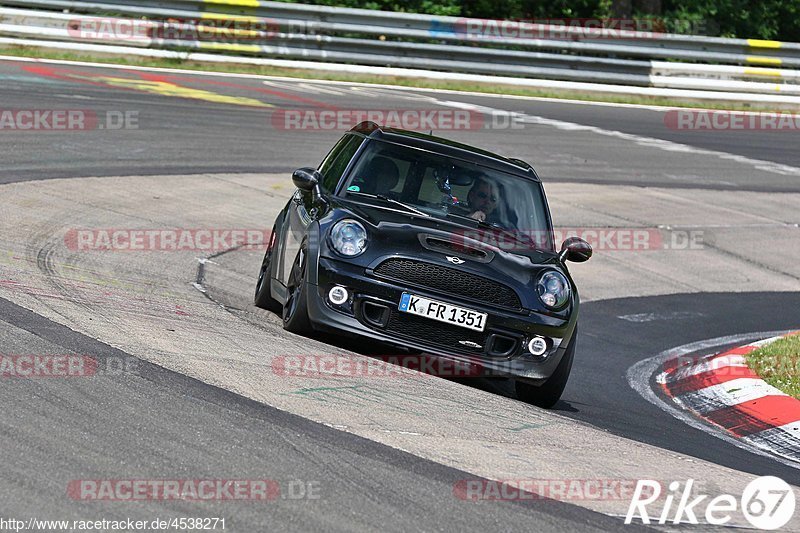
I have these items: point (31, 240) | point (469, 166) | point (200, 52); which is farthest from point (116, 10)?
point (469, 166)

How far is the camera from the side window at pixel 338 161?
8.25 meters

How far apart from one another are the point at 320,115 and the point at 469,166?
9.92 meters

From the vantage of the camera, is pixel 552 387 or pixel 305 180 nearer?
pixel 552 387

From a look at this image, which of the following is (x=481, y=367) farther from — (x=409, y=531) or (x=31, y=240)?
(x=31, y=240)

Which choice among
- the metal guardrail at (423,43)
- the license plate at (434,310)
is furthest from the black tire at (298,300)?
the metal guardrail at (423,43)

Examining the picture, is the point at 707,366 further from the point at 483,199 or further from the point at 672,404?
the point at 483,199

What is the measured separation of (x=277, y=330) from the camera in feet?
24.9

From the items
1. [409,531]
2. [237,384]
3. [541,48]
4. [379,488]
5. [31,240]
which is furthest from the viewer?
[541,48]

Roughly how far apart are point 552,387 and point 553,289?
1.93 ft

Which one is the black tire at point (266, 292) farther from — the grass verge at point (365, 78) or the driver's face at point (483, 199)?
the grass verge at point (365, 78)

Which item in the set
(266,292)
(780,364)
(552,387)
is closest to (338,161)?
(266,292)

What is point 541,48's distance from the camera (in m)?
24.6

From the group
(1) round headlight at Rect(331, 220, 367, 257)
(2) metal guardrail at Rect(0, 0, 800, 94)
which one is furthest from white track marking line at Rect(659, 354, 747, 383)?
(2) metal guardrail at Rect(0, 0, 800, 94)

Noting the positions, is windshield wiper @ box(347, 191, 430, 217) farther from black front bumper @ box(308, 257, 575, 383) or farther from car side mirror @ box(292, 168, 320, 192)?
black front bumper @ box(308, 257, 575, 383)
